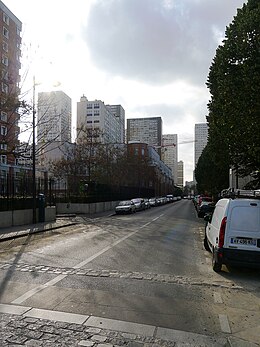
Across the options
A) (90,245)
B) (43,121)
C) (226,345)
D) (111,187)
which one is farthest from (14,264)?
(111,187)

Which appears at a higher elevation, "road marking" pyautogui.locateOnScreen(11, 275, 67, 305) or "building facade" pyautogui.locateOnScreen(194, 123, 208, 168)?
"building facade" pyautogui.locateOnScreen(194, 123, 208, 168)

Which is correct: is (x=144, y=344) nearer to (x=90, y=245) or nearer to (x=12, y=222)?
(x=90, y=245)

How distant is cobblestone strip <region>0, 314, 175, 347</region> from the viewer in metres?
4.28

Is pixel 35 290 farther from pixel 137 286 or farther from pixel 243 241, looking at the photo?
pixel 243 241

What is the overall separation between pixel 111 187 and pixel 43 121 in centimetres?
2453

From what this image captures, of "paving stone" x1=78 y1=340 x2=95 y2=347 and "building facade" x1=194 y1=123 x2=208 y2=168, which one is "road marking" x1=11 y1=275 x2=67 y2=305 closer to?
"paving stone" x1=78 y1=340 x2=95 y2=347

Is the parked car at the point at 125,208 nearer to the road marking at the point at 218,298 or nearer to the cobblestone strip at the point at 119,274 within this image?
the cobblestone strip at the point at 119,274

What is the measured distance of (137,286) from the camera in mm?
7129

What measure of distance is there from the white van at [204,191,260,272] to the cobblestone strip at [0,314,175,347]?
172 inches

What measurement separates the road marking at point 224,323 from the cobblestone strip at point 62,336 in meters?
0.94

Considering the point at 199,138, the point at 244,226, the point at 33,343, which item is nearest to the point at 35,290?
the point at 33,343

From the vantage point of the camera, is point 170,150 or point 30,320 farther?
point 170,150

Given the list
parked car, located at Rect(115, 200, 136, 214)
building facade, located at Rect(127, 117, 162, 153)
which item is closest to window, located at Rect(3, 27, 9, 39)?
parked car, located at Rect(115, 200, 136, 214)

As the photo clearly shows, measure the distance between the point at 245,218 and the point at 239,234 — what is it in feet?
1.39
